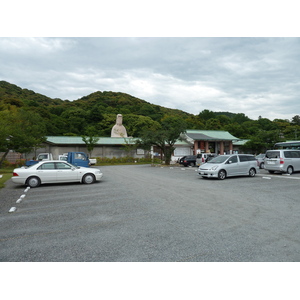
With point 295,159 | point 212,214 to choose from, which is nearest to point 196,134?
point 295,159

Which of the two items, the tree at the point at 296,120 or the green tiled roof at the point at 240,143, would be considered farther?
the tree at the point at 296,120

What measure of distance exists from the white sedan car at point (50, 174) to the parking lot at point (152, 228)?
3177mm

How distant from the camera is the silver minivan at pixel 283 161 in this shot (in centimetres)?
1672

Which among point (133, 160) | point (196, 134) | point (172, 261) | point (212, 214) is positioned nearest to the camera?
point (172, 261)

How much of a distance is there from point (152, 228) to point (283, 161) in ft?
47.6

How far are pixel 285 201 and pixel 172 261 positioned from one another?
618cm

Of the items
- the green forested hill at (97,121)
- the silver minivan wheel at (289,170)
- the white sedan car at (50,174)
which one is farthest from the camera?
the green forested hill at (97,121)

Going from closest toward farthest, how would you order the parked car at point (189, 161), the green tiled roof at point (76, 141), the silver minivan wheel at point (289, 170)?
the silver minivan wheel at point (289, 170) → the parked car at point (189, 161) → the green tiled roof at point (76, 141)

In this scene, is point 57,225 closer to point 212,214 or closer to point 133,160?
point 212,214

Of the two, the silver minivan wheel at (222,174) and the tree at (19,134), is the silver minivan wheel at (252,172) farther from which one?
the tree at (19,134)

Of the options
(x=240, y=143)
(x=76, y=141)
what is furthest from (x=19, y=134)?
(x=240, y=143)

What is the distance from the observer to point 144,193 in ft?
32.7

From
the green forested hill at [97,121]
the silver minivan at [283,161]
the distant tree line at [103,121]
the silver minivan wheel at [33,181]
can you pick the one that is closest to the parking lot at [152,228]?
the silver minivan wheel at [33,181]

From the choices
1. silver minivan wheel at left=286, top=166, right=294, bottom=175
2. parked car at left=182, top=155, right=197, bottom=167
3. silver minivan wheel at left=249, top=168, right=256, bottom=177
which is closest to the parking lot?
silver minivan wheel at left=249, top=168, right=256, bottom=177
